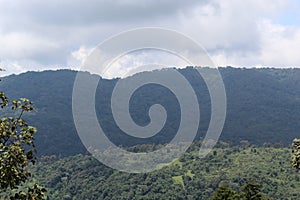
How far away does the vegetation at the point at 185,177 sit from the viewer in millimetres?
134000

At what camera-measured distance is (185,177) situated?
489 feet

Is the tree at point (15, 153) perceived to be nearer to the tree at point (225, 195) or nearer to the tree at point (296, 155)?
the tree at point (296, 155)

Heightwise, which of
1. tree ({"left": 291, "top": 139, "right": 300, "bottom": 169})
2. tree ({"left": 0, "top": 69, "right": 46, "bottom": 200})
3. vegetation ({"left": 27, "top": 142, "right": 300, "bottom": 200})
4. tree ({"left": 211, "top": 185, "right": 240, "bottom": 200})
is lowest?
tree ({"left": 0, "top": 69, "right": 46, "bottom": 200})

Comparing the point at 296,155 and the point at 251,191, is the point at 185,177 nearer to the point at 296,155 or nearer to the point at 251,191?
the point at 251,191

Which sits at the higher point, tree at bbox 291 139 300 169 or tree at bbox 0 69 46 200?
tree at bbox 291 139 300 169

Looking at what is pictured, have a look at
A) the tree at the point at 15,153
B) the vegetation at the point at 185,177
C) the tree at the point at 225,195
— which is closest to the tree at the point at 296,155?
the tree at the point at 15,153

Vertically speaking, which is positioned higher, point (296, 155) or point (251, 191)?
point (251, 191)

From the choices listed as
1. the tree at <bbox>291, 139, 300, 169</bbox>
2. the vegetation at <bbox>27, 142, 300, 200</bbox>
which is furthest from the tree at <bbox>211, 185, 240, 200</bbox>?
the vegetation at <bbox>27, 142, 300, 200</bbox>

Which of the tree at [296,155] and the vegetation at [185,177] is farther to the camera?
the vegetation at [185,177]

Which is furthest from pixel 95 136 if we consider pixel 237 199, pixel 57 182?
pixel 57 182

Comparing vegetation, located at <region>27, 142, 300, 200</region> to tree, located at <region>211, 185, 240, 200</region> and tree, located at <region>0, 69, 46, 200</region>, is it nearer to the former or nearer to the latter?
tree, located at <region>211, 185, 240, 200</region>

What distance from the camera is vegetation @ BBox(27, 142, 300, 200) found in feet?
440

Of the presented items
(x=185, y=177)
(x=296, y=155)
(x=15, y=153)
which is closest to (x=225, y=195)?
(x=296, y=155)

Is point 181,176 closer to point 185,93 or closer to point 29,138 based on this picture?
point 185,93
